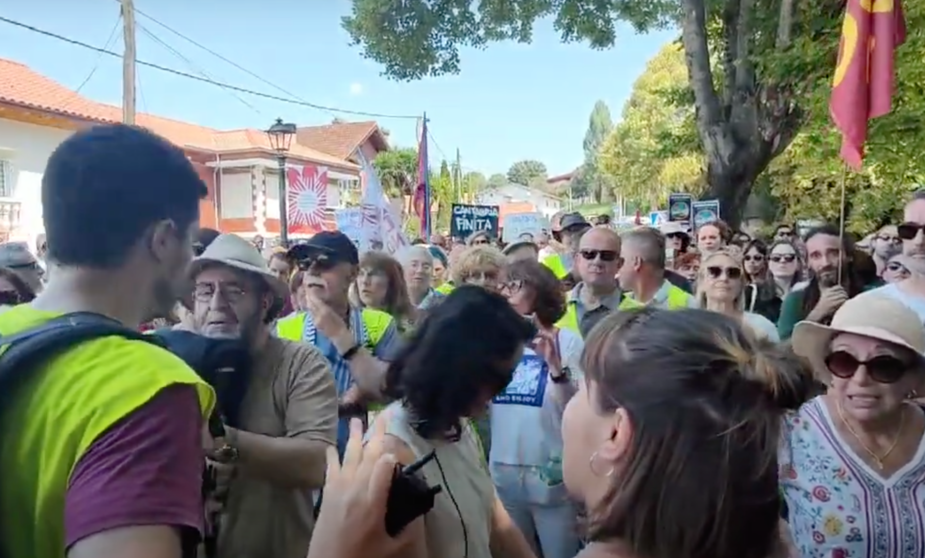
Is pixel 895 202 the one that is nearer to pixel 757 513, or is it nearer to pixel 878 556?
pixel 878 556

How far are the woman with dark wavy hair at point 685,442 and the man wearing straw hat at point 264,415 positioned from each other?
1121mm

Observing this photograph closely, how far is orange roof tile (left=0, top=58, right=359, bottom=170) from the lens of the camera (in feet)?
66.4

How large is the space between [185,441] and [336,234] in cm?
261

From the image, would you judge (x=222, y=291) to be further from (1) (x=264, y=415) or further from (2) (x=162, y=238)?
(2) (x=162, y=238)

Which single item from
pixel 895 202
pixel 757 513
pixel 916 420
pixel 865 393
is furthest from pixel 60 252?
pixel 895 202

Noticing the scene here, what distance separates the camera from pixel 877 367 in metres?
2.42

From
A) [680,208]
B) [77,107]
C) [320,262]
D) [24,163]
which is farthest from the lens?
[77,107]

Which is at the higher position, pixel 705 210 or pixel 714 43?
pixel 714 43

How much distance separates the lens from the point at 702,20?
11.6m

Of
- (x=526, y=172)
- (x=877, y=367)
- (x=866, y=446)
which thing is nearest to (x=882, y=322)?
(x=877, y=367)

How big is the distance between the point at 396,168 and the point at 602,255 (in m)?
35.3

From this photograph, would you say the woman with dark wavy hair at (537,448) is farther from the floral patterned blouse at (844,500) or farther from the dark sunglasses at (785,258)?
the dark sunglasses at (785,258)

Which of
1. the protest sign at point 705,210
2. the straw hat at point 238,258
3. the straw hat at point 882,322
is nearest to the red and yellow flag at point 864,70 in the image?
the straw hat at point 882,322

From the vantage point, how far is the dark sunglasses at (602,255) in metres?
4.62
